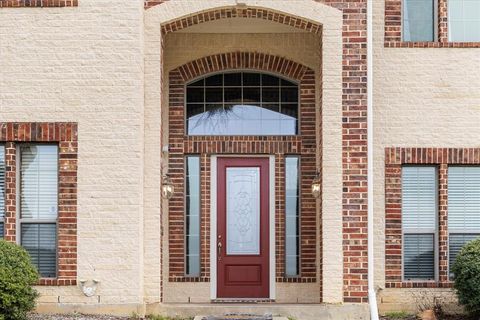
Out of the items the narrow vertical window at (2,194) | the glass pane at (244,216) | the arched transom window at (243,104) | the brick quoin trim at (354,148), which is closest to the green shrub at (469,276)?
the brick quoin trim at (354,148)

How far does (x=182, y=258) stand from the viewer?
12016 millimetres

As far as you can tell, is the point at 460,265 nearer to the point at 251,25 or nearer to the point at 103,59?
the point at 251,25

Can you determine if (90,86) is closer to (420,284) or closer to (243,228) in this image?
(243,228)

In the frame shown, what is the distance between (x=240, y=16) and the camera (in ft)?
36.7

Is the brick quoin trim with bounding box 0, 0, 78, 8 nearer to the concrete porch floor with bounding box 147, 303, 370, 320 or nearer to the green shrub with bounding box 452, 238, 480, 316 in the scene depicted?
the concrete porch floor with bounding box 147, 303, 370, 320

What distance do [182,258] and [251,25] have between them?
12.6ft

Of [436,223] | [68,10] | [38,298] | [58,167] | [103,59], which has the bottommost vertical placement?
[38,298]

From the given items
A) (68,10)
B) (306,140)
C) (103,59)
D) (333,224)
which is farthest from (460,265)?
(68,10)

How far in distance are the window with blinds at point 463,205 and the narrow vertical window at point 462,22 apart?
79.9 inches

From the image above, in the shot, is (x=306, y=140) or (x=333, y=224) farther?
(x=306, y=140)

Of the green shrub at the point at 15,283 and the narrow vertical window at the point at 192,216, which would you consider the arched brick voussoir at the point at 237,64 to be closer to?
the narrow vertical window at the point at 192,216

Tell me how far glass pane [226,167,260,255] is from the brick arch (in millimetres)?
2474

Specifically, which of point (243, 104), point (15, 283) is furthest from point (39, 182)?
point (243, 104)

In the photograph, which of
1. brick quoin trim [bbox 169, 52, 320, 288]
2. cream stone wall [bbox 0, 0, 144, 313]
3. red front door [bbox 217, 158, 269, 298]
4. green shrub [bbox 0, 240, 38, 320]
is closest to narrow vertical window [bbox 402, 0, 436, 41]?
brick quoin trim [bbox 169, 52, 320, 288]
